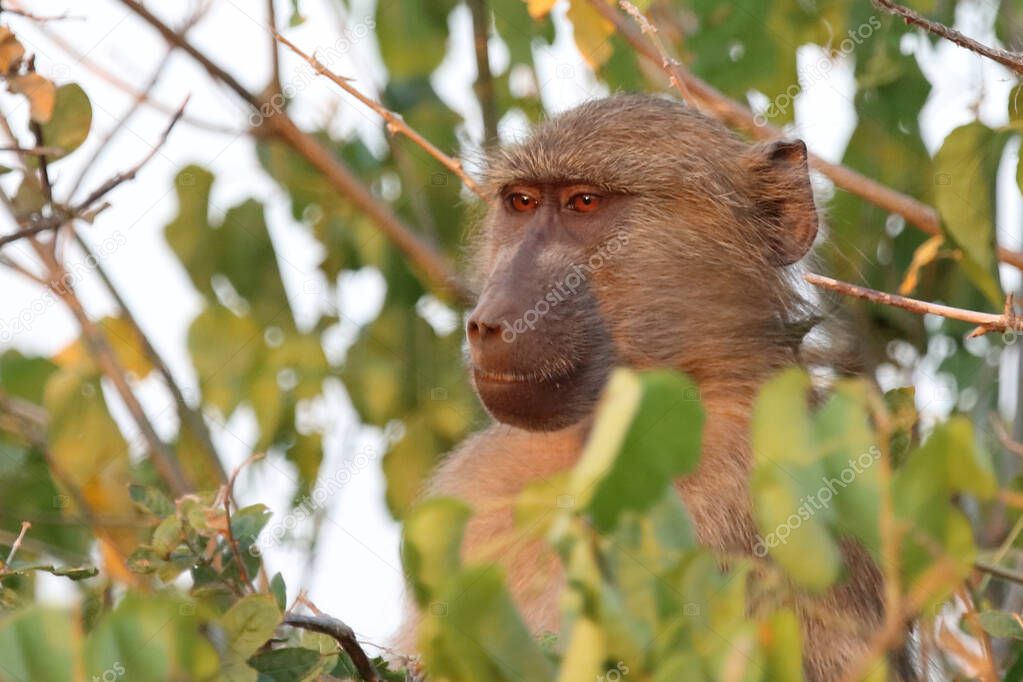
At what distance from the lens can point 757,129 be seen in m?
4.38

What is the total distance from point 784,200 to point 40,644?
3.18 metres

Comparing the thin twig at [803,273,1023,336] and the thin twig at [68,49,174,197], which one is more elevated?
the thin twig at [68,49,174,197]

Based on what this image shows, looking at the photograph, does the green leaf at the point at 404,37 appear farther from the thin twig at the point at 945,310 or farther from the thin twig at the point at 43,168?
the thin twig at the point at 945,310

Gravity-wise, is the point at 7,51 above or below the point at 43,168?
above

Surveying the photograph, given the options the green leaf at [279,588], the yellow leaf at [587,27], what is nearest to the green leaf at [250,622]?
the green leaf at [279,588]

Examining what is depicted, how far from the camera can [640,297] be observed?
153 inches

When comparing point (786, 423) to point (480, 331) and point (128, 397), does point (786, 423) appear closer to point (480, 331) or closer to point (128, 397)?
point (480, 331)

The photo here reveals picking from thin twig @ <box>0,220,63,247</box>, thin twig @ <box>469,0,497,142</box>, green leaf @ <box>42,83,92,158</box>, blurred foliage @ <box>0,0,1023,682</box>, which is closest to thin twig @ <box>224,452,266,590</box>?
blurred foliage @ <box>0,0,1023,682</box>

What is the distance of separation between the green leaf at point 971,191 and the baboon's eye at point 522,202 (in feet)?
4.69

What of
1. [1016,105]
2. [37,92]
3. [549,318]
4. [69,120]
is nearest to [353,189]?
[549,318]

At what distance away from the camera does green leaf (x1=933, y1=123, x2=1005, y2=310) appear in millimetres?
3033

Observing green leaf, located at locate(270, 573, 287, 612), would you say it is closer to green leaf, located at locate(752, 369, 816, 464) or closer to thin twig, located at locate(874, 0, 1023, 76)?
green leaf, located at locate(752, 369, 816, 464)

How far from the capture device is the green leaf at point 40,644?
132 cm

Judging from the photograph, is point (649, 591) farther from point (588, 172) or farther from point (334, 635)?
point (588, 172)
